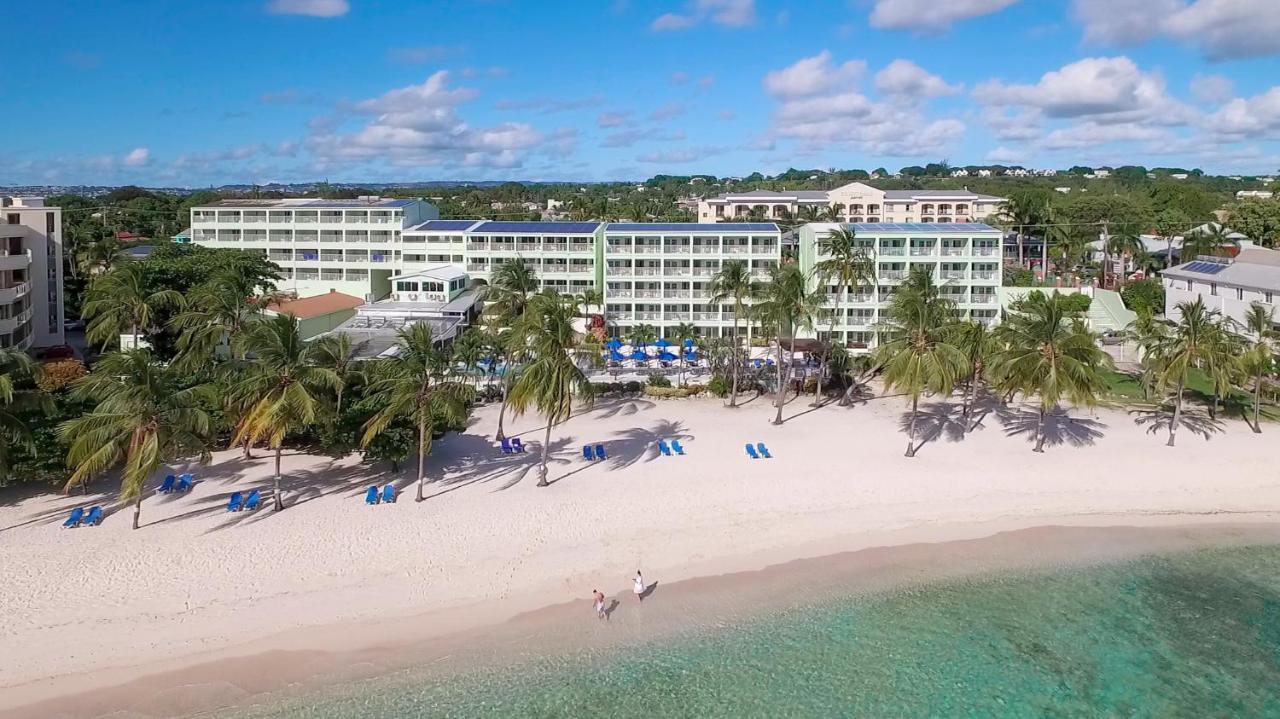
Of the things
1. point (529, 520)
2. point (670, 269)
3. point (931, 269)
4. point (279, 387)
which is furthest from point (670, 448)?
point (931, 269)

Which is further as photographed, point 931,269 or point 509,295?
point 931,269

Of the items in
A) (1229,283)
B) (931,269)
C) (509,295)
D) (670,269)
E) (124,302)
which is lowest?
(124,302)

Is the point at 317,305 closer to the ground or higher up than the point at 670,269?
closer to the ground

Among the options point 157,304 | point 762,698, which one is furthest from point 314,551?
point 157,304

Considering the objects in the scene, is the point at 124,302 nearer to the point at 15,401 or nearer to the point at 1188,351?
the point at 15,401

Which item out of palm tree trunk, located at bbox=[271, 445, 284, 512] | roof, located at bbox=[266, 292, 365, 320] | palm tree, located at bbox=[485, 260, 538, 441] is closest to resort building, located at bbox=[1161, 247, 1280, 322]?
palm tree, located at bbox=[485, 260, 538, 441]

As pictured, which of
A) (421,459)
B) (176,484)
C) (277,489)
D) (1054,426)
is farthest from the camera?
(1054,426)
